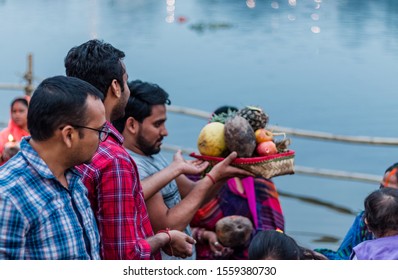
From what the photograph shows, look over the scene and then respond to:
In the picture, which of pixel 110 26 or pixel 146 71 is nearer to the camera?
pixel 146 71

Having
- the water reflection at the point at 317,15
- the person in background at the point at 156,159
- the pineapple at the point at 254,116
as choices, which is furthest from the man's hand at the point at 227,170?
the water reflection at the point at 317,15

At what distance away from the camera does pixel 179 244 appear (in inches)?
87.0

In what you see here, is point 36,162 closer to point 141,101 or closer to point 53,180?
point 53,180

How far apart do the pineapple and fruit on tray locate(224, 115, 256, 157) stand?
0.08 m

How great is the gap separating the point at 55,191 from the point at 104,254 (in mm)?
309

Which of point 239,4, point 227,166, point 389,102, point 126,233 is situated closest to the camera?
point 126,233

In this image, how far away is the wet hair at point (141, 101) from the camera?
2.59 meters

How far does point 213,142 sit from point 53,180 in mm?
1103

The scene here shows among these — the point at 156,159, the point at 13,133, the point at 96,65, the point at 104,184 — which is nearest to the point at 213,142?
the point at 156,159

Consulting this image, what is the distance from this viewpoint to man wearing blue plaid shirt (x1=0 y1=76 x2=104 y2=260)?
163cm

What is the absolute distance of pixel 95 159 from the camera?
1.96m

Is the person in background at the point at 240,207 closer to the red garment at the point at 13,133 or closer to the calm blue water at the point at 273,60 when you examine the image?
A: the calm blue water at the point at 273,60
